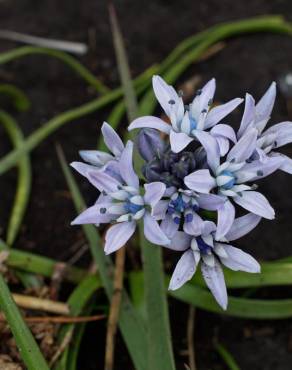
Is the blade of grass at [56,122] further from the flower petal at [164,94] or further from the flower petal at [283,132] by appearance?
Result: the flower petal at [283,132]

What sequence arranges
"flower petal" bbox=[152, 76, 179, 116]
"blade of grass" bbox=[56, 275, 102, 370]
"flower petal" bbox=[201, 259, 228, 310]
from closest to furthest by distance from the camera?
1. "flower petal" bbox=[201, 259, 228, 310]
2. "flower petal" bbox=[152, 76, 179, 116]
3. "blade of grass" bbox=[56, 275, 102, 370]

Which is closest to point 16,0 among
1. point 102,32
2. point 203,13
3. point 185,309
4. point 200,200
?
point 102,32

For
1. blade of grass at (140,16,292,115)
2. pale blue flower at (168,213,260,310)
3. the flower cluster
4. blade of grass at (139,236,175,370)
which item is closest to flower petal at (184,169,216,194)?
the flower cluster

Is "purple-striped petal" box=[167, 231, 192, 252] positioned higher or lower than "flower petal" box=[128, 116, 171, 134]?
lower

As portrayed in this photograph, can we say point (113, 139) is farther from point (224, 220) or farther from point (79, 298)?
point (79, 298)

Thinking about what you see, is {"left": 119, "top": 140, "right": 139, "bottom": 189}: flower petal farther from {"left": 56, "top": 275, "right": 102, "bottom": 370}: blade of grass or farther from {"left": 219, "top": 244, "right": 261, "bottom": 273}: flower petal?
{"left": 56, "top": 275, "right": 102, "bottom": 370}: blade of grass

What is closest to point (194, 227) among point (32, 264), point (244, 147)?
point (244, 147)
